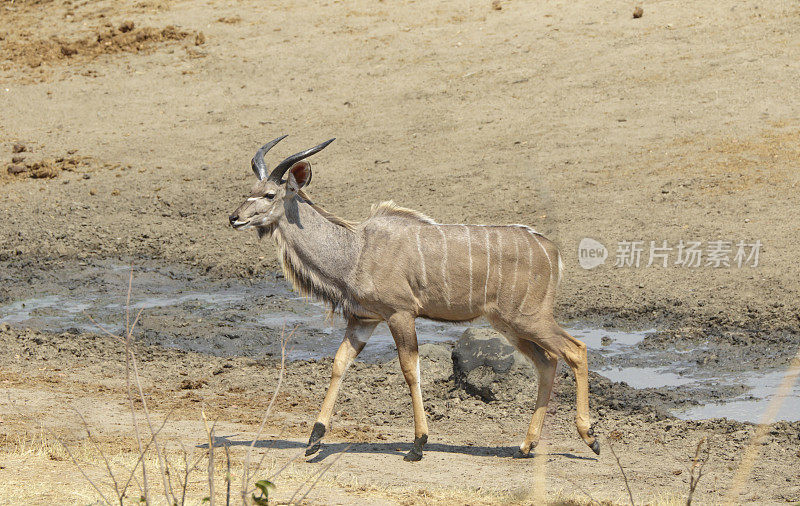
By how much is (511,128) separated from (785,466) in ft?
26.7

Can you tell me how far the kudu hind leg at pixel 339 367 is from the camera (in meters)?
6.26

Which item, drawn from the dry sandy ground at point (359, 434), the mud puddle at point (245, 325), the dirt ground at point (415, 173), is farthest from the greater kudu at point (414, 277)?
the mud puddle at point (245, 325)

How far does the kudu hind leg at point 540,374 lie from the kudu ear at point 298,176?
5.44 feet

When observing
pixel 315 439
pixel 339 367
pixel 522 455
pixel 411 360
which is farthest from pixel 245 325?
pixel 522 455

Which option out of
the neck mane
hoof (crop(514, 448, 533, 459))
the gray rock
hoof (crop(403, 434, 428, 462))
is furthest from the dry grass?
hoof (crop(403, 434, 428, 462))

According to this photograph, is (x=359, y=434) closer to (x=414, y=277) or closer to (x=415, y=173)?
(x=414, y=277)

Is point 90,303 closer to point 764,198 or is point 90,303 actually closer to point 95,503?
point 95,503

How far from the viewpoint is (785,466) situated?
6.03 m

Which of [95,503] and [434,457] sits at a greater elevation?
[95,503]

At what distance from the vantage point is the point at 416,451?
6.23m

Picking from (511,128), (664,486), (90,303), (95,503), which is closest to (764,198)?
(511,128)

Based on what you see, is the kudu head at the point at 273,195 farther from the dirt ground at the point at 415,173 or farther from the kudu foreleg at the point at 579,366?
the kudu foreleg at the point at 579,366

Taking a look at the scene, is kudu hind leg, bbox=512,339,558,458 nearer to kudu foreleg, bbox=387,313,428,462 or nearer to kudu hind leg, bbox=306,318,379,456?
kudu foreleg, bbox=387,313,428,462

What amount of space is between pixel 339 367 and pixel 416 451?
2.24 feet
